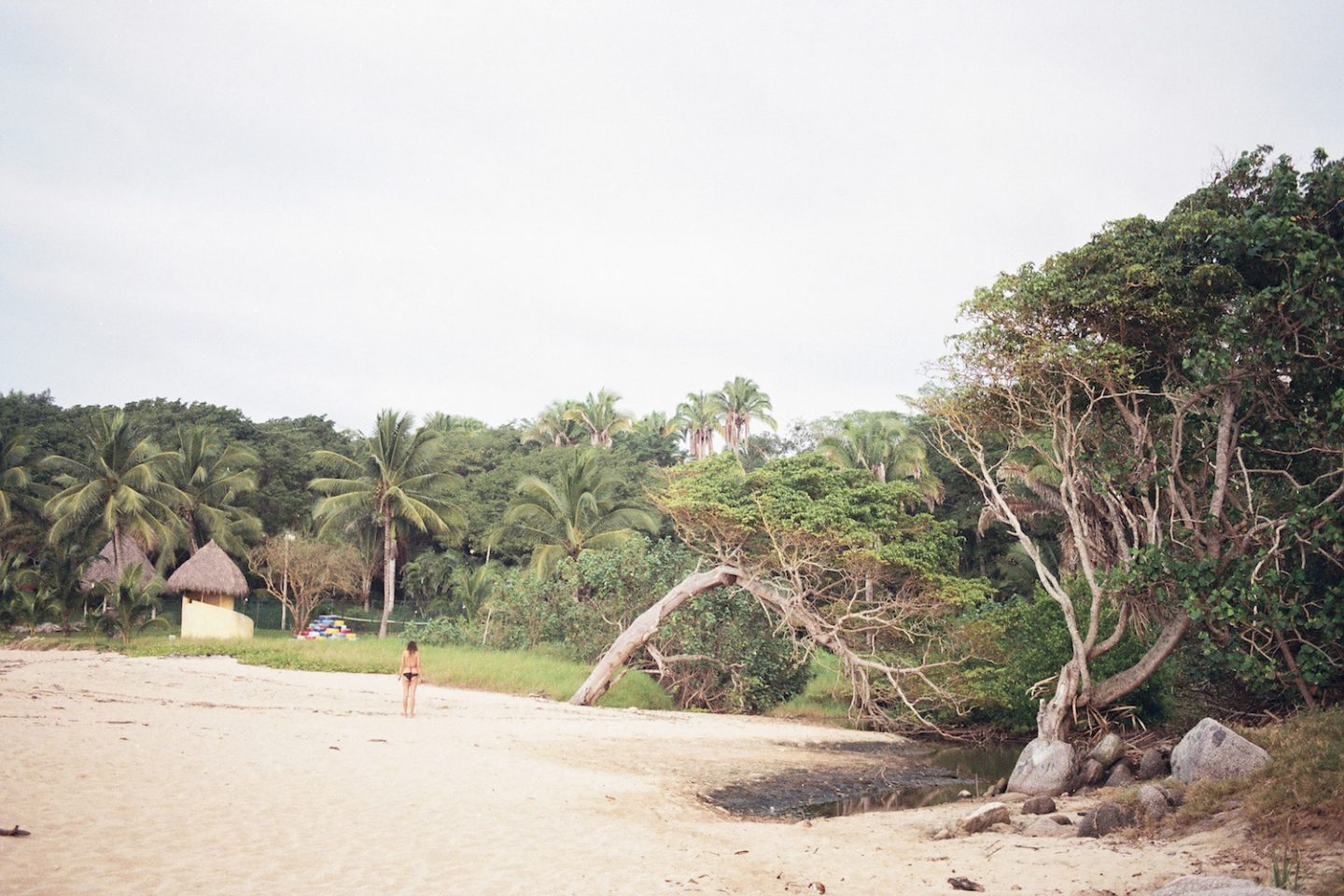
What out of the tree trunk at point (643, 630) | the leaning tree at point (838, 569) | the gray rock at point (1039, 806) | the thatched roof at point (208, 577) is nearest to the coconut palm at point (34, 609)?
the thatched roof at point (208, 577)

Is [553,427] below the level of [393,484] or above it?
above

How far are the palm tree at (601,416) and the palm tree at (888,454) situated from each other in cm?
1692

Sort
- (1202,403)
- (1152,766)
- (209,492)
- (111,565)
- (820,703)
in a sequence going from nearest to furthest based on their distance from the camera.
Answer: (1152,766), (1202,403), (820,703), (111,565), (209,492)

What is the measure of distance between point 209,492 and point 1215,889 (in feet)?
135

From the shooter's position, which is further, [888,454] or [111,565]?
[888,454]

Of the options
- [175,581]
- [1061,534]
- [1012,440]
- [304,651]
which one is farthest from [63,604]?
[1061,534]

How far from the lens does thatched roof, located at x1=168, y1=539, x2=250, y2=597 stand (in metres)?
30.7

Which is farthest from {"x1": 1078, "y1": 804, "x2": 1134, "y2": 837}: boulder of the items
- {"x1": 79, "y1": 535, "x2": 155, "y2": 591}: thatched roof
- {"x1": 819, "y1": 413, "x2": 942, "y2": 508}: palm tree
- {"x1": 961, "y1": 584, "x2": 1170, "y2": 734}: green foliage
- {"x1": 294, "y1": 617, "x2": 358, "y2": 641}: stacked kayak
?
{"x1": 79, "y1": 535, "x2": 155, "y2": 591}: thatched roof

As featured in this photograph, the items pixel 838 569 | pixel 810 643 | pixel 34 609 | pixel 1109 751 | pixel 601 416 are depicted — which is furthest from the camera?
pixel 601 416

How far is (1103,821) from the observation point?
8.69m

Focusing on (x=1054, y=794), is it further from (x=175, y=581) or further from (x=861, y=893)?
(x=175, y=581)

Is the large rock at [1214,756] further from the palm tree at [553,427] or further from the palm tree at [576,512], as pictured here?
the palm tree at [553,427]

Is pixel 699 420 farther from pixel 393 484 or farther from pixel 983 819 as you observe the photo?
pixel 983 819

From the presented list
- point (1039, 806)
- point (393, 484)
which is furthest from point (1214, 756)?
point (393, 484)
